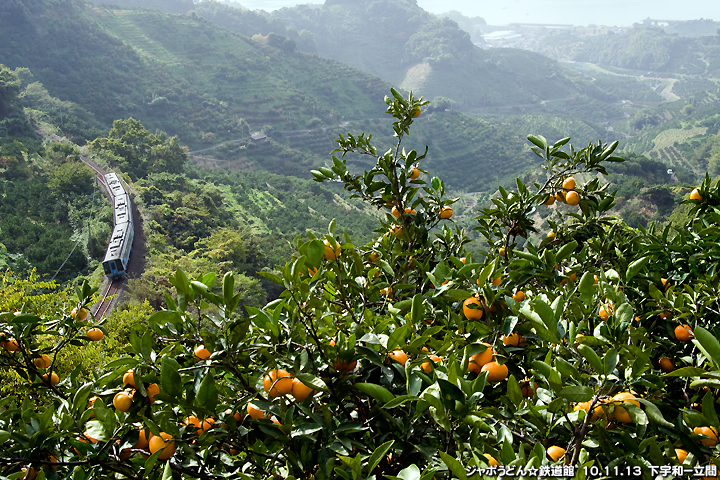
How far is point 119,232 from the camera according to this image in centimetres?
1453

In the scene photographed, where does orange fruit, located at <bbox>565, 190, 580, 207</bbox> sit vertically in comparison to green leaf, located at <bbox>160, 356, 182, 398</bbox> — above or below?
above

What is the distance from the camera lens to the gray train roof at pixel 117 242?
12.9 m

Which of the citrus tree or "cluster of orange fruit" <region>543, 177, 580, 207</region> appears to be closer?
the citrus tree

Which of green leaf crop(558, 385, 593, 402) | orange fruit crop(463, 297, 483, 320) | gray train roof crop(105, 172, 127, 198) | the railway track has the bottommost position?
the railway track

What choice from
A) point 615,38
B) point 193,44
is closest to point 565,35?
point 615,38

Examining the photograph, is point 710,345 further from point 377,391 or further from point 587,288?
point 377,391

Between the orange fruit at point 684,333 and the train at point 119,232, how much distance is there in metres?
14.3

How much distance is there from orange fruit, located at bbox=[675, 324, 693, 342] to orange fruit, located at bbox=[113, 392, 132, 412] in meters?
1.76

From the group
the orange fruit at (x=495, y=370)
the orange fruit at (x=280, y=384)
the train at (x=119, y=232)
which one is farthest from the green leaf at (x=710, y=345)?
the train at (x=119, y=232)

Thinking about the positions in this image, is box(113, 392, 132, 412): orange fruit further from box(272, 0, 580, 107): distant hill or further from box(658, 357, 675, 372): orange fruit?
box(272, 0, 580, 107): distant hill

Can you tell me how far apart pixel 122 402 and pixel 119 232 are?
15.5 metres

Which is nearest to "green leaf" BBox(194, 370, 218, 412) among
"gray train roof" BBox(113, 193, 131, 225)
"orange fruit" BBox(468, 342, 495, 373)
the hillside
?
"orange fruit" BBox(468, 342, 495, 373)

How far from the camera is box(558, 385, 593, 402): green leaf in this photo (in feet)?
2.62

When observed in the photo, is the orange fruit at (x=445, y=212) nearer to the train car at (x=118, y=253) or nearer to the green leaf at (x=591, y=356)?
the green leaf at (x=591, y=356)
